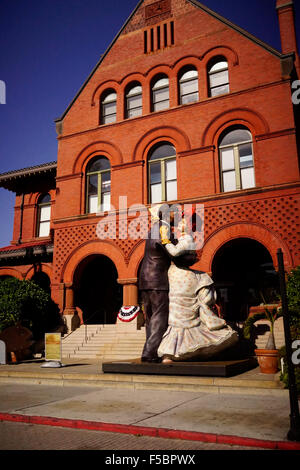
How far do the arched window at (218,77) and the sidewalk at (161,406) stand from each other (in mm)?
12537

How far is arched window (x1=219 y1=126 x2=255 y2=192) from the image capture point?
614 inches

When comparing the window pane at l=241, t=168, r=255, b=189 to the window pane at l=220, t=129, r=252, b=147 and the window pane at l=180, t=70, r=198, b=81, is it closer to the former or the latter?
the window pane at l=220, t=129, r=252, b=147

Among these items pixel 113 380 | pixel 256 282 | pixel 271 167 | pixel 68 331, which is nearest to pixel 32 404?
pixel 113 380

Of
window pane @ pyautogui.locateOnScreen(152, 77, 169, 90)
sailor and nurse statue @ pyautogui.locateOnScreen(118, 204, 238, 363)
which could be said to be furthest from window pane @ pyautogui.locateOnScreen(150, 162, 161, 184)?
sailor and nurse statue @ pyautogui.locateOnScreen(118, 204, 238, 363)

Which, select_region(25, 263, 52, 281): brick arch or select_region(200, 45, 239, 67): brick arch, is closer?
select_region(200, 45, 239, 67): brick arch

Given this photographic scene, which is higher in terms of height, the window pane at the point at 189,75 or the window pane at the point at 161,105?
the window pane at the point at 189,75

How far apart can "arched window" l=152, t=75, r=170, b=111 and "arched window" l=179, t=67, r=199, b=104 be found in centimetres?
73

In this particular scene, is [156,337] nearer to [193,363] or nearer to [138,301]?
[193,363]

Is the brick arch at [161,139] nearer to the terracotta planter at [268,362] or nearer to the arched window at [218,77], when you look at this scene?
the arched window at [218,77]

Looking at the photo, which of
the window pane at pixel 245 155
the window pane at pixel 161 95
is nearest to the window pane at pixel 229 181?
the window pane at pixel 245 155

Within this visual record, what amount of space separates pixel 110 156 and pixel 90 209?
2720mm

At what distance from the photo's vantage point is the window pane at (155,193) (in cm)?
1716

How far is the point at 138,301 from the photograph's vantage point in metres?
17.5

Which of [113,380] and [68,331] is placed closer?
[113,380]
